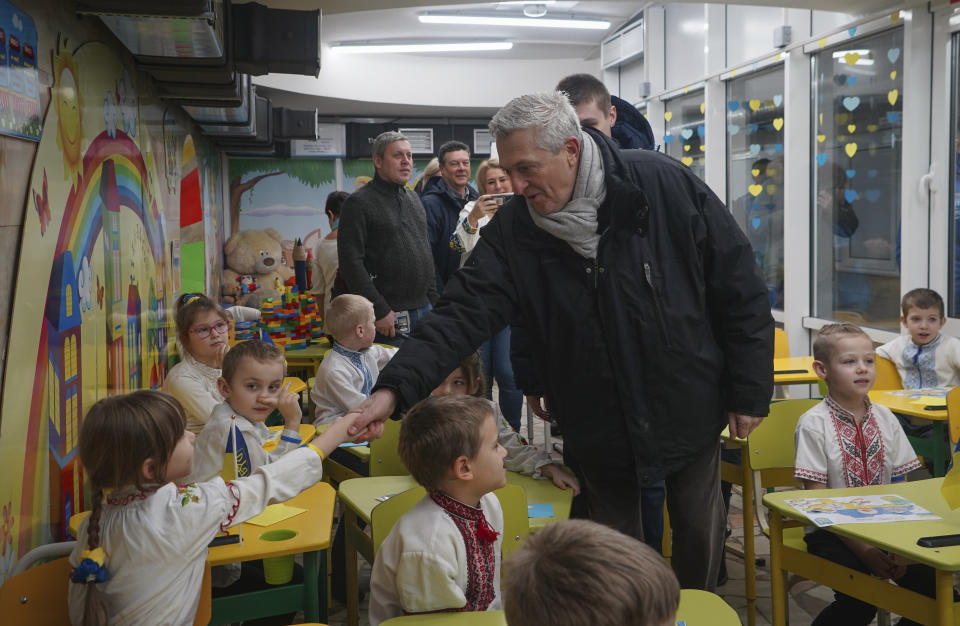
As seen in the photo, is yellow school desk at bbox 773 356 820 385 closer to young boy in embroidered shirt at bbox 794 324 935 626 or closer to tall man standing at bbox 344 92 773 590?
young boy in embroidered shirt at bbox 794 324 935 626

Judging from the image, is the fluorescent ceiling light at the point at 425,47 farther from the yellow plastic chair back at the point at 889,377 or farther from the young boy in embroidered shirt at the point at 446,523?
the young boy in embroidered shirt at the point at 446,523

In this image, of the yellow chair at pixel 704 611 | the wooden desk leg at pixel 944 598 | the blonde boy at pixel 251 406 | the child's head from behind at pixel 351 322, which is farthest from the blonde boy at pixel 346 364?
the wooden desk leg at pixel 944 598

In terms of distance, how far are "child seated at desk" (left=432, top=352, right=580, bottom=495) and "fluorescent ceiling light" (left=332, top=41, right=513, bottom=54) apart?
7.10 m

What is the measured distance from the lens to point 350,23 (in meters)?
8.56

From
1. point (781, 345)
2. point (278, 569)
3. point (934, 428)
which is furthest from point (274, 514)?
point (781, 345)

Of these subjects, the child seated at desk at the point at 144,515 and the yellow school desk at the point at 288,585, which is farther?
the yellow school desk at the point at 288,585

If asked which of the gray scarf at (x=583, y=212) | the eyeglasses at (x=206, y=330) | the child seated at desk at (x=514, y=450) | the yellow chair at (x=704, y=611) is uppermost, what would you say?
the gray scarf at (x=583, y=212)

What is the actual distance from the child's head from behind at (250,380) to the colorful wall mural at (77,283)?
21.0 inches

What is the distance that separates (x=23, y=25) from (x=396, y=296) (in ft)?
8.03

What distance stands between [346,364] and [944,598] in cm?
246

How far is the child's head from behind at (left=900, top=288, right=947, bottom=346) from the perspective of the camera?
4.39 m

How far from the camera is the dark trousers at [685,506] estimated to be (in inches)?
89.6

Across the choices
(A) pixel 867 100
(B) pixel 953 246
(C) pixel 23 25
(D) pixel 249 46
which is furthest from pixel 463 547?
(A) pixel 867 100

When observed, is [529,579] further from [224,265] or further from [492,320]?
[224,265]
